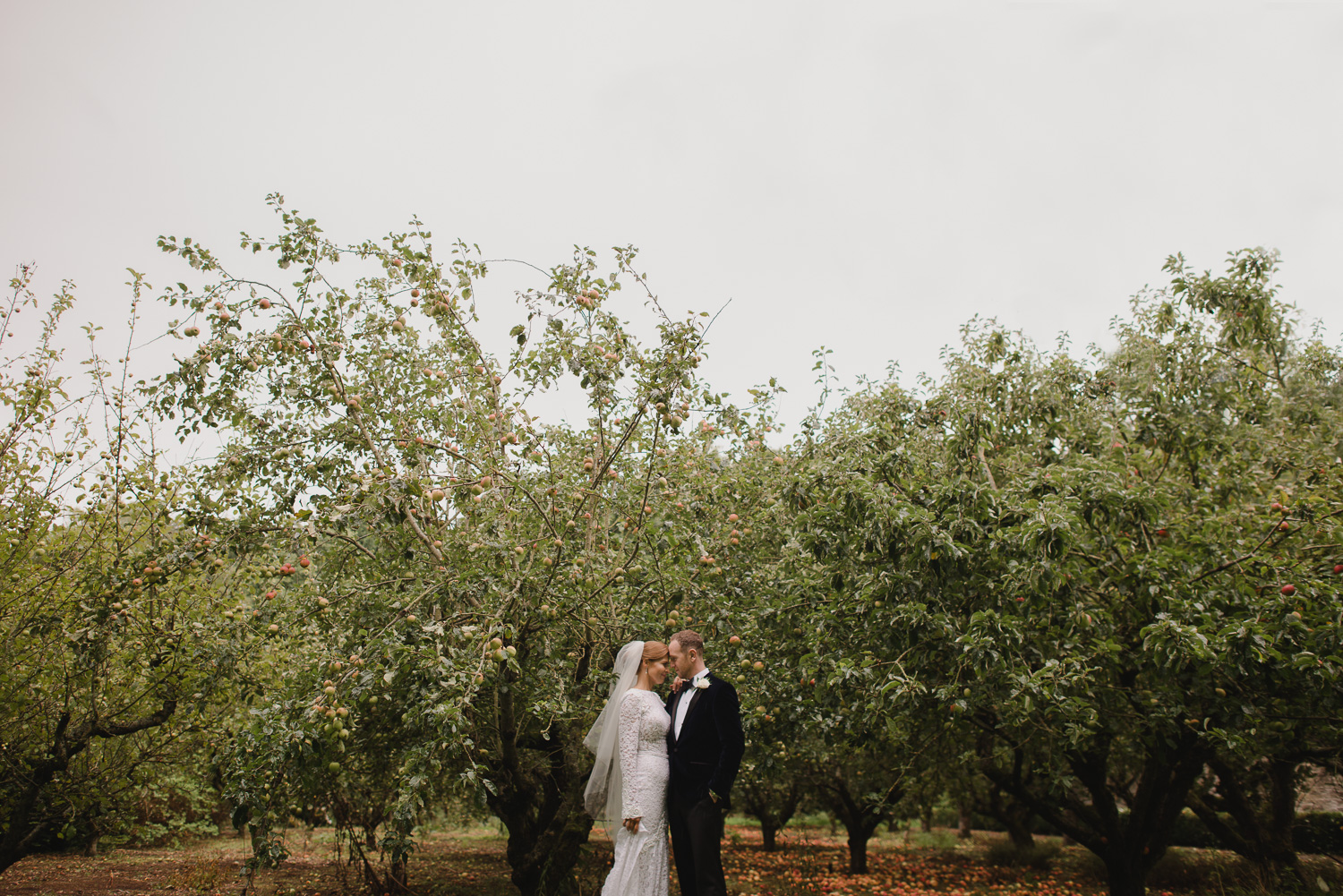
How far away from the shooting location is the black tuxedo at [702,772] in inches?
175

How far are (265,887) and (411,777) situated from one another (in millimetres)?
9196

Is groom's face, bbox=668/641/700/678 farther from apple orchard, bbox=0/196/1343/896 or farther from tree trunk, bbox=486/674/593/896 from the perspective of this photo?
tree trunk, bbox=486/674/593/896

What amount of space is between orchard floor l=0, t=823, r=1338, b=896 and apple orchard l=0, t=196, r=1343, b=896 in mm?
2126

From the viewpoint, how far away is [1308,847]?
48.9ft

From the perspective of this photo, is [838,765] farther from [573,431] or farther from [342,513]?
[342,513]

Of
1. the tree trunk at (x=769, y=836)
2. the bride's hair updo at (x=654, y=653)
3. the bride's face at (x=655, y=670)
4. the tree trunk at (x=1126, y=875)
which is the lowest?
the tree trunk at (x=769, y=836)

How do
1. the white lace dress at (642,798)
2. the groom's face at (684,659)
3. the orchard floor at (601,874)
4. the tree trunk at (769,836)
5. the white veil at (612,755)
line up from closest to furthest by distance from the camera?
the white lace dress at (642,798)
the groom's face at (684,659)
the white veil at (612,755)
the orchard floor at (601,874)
the tree trunk at (769,836)

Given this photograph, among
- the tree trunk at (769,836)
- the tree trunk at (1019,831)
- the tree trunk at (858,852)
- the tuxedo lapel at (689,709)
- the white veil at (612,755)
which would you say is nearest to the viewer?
the tuxedo lapel at (689,709)

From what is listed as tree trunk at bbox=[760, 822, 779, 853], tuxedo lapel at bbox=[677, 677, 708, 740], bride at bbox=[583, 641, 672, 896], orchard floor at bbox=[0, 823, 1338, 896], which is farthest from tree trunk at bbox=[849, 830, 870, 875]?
tuxedo lapel at bbox=[677, 677, 708, 740]

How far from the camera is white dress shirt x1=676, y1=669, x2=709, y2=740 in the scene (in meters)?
4.70

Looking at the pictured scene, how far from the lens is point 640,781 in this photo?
4602 mm

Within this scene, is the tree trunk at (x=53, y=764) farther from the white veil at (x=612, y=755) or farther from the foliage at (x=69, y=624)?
the white veil at (x=612, y=755)

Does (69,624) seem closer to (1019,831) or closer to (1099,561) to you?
(1099,561)

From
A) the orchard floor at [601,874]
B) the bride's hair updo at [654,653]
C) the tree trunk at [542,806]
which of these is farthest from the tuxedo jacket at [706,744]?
the orchard floor at [601,874]
